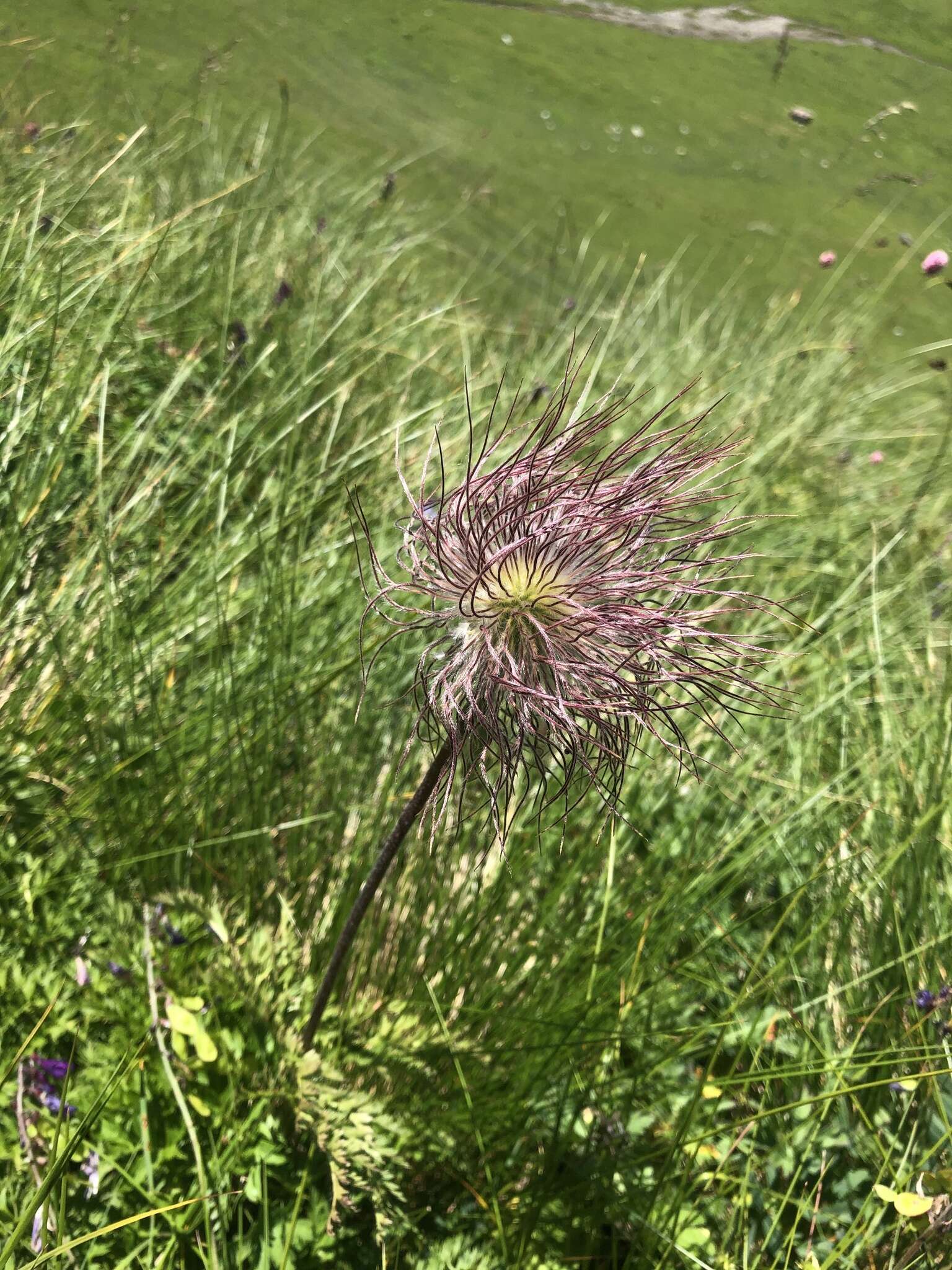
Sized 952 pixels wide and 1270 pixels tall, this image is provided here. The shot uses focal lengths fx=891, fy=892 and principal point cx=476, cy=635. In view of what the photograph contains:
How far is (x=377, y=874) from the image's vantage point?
34.3 inches

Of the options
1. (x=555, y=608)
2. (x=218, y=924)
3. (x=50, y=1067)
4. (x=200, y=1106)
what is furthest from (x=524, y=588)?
(x=50, y=1067)

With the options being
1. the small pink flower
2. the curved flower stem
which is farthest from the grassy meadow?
the small pink flower

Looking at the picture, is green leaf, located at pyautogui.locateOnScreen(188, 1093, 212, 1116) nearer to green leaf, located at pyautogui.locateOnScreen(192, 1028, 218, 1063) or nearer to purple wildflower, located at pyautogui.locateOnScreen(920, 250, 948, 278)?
green leaf, located at pyautogui.locateOnScreen(192, 1028, 218, 1063)

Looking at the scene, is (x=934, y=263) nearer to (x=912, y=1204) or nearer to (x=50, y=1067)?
(x=912, y=1204)

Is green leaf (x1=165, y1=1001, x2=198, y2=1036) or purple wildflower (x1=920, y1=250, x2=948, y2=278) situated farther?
purple wildflower (x1=920, y1=250, x2=948, y2=278)

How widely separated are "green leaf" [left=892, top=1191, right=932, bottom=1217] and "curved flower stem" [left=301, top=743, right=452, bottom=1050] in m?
0.63

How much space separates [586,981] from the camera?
1234 millimetres

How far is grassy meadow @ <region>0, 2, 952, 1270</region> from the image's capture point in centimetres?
107

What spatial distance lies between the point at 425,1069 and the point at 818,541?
2.39m

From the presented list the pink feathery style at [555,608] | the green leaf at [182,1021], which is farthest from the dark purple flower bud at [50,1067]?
the pink feathery style at [555,608]

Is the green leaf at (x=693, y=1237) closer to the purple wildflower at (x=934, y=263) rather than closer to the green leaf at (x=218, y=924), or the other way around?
the green leaf at (x=218, y=924)

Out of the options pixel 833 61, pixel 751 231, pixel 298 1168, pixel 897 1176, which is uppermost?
pixel 833 61

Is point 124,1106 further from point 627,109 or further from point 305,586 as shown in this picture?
point 627,109

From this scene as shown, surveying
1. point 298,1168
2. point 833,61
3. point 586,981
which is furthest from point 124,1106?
point 833,61
